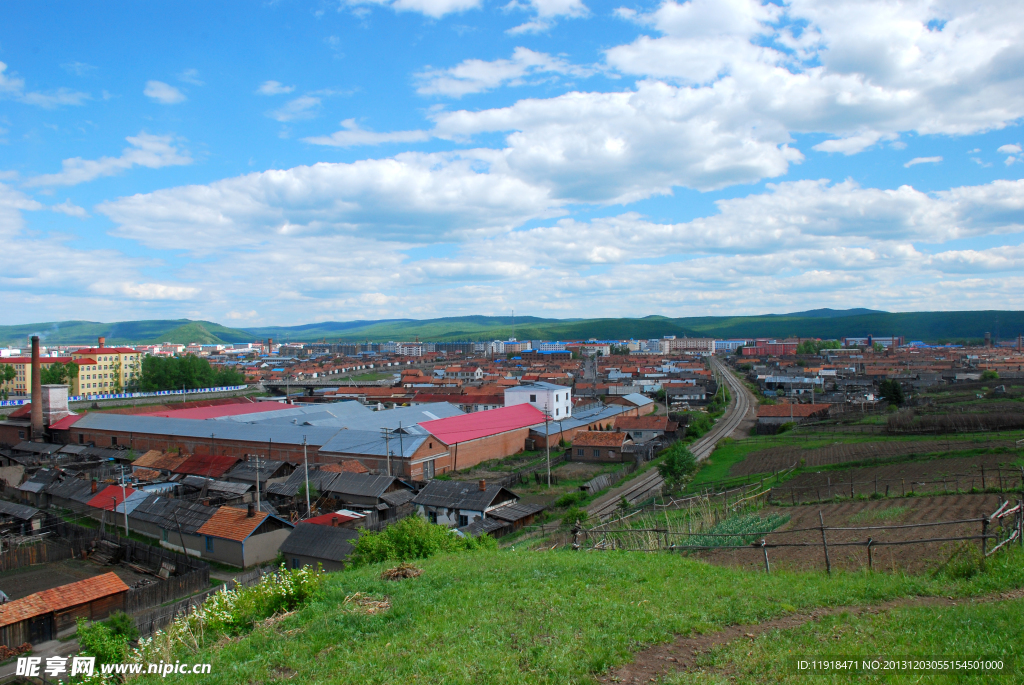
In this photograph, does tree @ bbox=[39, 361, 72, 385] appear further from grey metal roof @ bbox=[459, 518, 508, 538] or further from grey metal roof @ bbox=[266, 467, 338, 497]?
grey metal roof @ bbox=[459, 518, 508, 538]

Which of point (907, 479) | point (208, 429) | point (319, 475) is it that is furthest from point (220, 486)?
point (907, 479)

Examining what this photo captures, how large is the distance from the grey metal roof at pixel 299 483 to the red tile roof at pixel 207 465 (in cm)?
499

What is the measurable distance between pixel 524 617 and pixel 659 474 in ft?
89.3

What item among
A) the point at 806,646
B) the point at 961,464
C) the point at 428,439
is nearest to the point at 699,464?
the point at 961,464

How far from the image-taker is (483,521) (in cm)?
2303

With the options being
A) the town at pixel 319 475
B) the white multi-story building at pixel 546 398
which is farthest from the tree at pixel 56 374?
the white multi-story building at pixel 546 398

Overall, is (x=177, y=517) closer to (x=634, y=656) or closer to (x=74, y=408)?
(x=634, y=656)

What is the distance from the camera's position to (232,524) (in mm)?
21641

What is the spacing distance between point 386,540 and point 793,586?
28.5 feet

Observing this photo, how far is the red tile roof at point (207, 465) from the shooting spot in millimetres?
33750

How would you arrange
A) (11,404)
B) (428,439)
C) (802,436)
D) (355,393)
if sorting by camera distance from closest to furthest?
1. (428,439)
2. (802,436)
3. (11,404)
4. (355,393)

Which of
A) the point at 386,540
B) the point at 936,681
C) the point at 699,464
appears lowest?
the point at 699,464

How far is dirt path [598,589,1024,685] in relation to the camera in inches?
234

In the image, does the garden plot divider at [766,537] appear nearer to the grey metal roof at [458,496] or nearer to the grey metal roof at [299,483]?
the grey metal roof at [458,496]
